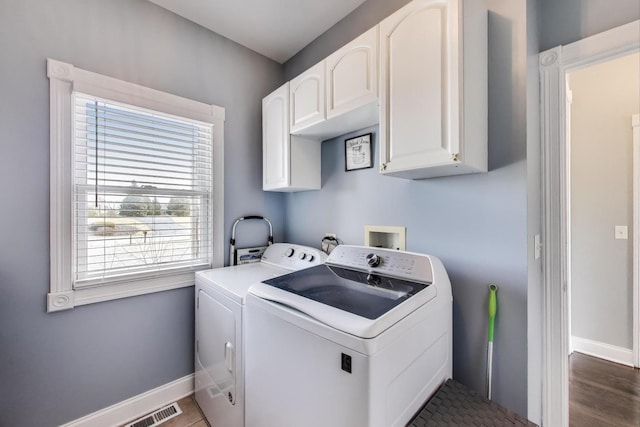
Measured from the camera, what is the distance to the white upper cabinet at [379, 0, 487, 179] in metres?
1.06

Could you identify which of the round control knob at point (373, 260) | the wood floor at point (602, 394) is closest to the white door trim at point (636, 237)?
the wood floor at point (602, 394)

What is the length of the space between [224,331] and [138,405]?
3.02 ft

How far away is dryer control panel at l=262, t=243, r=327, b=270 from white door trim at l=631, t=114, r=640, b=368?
2.54 meters

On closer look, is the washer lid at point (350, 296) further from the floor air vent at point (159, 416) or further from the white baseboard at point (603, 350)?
the white baseboard at point (603, 350)

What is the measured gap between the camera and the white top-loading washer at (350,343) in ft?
2.60

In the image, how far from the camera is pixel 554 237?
1.29m

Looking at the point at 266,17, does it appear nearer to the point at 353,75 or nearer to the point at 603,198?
the point at 353,75

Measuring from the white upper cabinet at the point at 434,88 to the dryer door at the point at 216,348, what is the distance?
4.00ft

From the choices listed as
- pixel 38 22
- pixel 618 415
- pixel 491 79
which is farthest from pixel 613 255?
pixel 38 22

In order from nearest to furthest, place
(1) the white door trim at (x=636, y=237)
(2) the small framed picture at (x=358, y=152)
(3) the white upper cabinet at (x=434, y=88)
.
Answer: (3) the white upper cabinet at (x=434, y=88) < (2) the small framed picture at (x=358, y=152) < (1) the white door trim at (x=636, y=237)

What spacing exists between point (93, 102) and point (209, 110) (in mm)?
690

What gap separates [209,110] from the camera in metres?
2.00

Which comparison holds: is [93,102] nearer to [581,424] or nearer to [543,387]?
[543,387]

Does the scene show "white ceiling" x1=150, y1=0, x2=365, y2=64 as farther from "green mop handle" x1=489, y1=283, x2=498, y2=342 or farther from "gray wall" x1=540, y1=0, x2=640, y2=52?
"green mop handle" x1=489, y1=283, x2=498, y2=342
